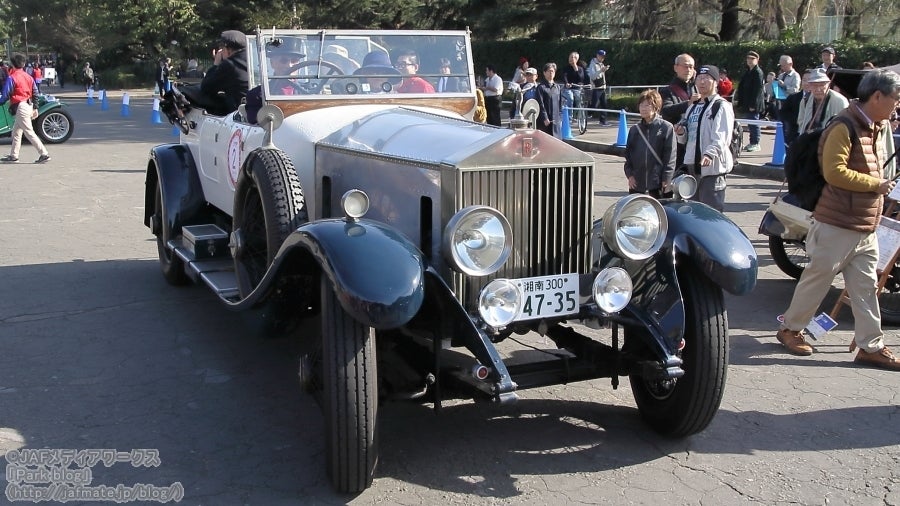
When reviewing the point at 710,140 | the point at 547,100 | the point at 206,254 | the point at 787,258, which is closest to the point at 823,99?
the point at 787,258

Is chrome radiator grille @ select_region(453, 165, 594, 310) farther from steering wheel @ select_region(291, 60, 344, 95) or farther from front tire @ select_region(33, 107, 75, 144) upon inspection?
front tire @ select_region(33, 107, 75, 144)

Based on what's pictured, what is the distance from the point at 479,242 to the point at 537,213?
375mm

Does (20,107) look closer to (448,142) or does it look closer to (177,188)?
(177,188)

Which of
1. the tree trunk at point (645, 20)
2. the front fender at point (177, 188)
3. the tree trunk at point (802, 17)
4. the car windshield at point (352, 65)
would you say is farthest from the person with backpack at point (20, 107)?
the tree trunk at point (802, 17)

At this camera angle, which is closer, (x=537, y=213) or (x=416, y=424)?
(x=537, y=213)

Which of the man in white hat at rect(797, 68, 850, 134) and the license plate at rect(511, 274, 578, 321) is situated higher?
the man in white hat at rect(797, 68, 850, 134)

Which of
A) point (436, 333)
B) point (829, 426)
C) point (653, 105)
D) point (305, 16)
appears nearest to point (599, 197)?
point (653, 105)

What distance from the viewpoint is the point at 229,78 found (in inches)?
262

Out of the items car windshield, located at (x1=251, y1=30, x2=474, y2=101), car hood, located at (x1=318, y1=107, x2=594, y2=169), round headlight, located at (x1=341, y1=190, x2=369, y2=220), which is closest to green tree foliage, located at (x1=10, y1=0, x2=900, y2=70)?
car windshield, located at (x1=251, y1=30, x2=474, y2=101)

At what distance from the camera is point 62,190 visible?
1152 centimetres

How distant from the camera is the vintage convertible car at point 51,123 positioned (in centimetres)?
1711

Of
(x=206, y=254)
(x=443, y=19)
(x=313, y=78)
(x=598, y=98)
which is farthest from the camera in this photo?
(x=443, y=19)

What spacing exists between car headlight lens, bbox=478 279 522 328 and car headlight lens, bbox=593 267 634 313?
1.28 ft

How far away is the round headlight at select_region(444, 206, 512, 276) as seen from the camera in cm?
355
